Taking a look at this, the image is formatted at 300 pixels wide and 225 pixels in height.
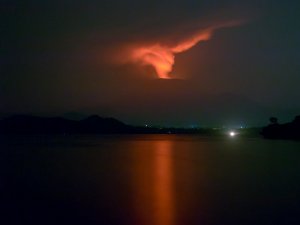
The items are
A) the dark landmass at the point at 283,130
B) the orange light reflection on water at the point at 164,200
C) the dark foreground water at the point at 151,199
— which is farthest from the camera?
the dark landmass at the point at 283,130

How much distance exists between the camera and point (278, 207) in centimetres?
1841

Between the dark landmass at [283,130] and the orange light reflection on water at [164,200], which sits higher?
the dark landmass at [283,130]

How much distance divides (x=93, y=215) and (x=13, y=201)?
6085mm

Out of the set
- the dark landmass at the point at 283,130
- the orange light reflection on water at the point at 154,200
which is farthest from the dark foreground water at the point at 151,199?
the dark landmass at the point at 283,130

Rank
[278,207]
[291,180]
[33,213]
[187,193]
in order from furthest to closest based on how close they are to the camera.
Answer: [291,180] < [187,193] < [278,207] < [33,213]

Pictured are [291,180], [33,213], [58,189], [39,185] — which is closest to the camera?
[33,213]

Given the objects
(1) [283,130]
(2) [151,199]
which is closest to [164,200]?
(2) [151,199]

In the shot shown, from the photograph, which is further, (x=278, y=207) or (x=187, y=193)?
(x=187, y=193)

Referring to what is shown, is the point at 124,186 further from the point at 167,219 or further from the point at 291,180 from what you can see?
the point at 291,180

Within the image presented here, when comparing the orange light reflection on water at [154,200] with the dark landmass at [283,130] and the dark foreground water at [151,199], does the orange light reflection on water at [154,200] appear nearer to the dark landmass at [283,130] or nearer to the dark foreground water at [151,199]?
the dark foreground water at [151,199]

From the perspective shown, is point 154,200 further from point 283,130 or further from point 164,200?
point 283,130

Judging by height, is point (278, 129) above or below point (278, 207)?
above

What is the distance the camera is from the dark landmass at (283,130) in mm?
111375

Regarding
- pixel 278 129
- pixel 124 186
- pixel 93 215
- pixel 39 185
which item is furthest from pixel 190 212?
pixel 278 129
